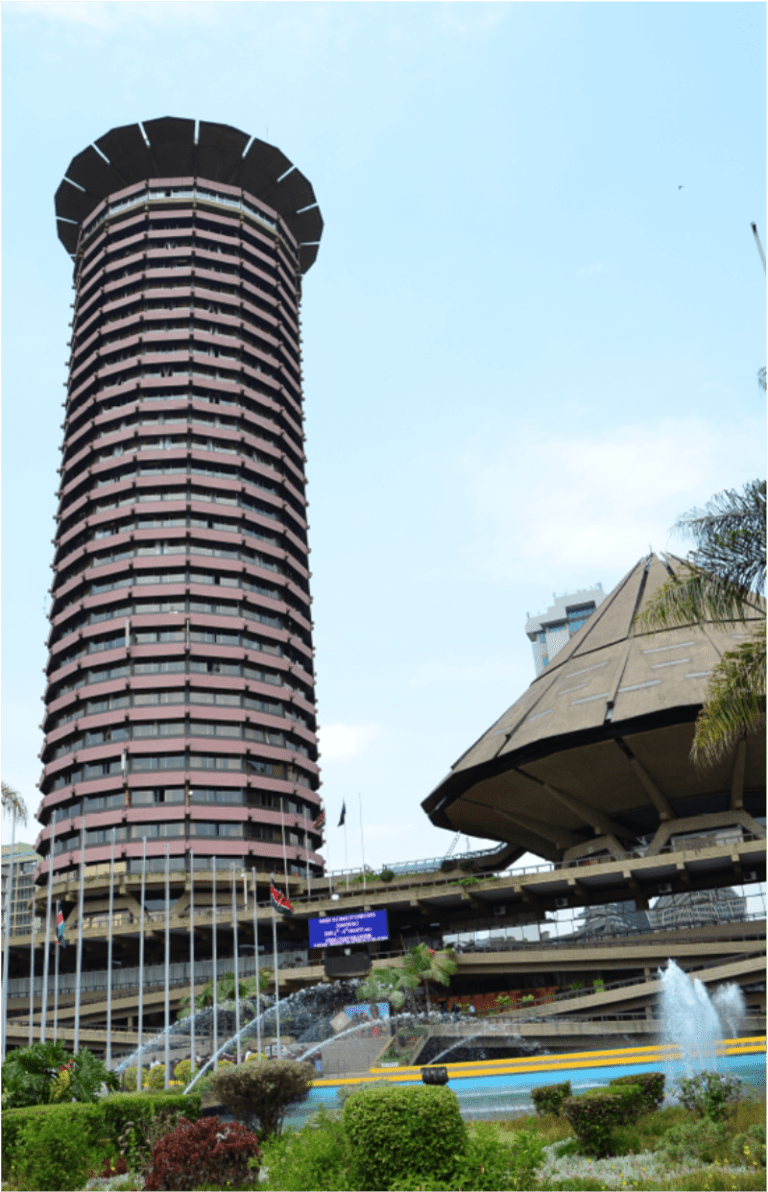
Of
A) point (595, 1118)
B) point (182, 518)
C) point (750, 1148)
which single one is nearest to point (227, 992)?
point (595, 1118)

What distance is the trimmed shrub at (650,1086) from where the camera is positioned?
63.9 ft

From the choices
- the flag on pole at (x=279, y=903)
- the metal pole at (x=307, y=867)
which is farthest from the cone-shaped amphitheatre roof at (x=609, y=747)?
the flag on pole at (x=279, y=903)

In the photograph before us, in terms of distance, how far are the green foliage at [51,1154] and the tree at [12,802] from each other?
7.45 metres

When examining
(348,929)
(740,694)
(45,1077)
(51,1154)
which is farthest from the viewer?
(348,929)

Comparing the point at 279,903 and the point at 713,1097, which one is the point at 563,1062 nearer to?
the point at 713,1097

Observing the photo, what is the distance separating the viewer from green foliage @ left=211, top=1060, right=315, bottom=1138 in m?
20.7

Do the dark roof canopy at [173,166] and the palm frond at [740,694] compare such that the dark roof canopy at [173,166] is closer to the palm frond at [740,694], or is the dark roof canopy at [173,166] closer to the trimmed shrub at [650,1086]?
the palm frond at [740,694]

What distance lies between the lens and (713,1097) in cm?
1731

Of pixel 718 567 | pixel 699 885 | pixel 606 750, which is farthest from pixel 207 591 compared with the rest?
pixel 718 567

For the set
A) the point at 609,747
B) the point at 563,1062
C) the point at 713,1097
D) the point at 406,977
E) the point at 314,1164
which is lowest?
the point at 563,1062

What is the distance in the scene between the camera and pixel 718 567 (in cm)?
1992

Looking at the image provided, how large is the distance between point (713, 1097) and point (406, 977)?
35565 millimetres

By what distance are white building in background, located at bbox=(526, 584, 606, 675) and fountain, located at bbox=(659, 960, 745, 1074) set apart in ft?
458

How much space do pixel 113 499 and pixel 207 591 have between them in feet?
47.7
